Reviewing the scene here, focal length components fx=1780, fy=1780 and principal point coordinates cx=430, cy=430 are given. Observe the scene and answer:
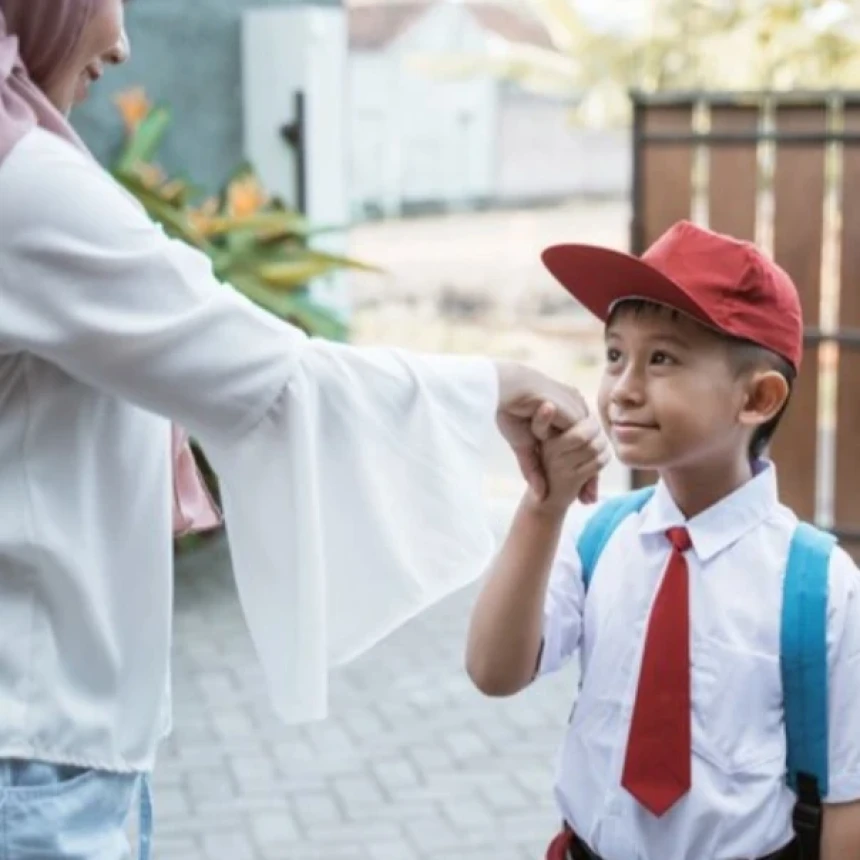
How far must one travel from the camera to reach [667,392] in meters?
2.22

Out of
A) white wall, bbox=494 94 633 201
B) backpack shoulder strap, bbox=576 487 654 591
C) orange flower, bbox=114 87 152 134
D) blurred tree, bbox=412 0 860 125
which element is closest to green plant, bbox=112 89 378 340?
orange flower, bbox=114 87 152 134

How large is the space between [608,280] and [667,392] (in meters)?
0.18

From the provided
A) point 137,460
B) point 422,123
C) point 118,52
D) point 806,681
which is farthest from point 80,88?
point 422,123

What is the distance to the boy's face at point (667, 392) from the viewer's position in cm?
222

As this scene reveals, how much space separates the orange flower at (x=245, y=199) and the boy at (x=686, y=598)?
5163mm

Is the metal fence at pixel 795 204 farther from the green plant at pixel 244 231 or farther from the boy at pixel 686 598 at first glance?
the boy at pixel 686 598

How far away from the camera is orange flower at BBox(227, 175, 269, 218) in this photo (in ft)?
24.4

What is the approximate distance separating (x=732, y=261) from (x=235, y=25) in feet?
20.8

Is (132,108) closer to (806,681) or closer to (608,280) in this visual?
(608,280)

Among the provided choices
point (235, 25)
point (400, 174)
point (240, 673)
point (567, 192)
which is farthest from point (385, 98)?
point (240, 673)

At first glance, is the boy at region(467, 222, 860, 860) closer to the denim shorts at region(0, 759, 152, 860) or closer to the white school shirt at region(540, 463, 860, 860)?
the white school shirt at region(540, 463, 860, 860)

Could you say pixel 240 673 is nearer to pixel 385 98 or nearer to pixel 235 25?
pixel 235 25

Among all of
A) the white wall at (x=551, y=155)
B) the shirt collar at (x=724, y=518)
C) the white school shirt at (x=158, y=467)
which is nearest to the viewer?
the white school shirt at (x=158, y=467)

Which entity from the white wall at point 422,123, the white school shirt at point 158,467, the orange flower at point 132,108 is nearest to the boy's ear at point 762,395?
the white school shirt at point 158,467
